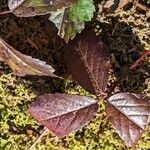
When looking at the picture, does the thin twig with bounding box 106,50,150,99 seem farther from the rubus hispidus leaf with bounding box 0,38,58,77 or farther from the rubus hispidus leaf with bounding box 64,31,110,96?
the rubus hispidus leaf with bounding box 0,38,58,77

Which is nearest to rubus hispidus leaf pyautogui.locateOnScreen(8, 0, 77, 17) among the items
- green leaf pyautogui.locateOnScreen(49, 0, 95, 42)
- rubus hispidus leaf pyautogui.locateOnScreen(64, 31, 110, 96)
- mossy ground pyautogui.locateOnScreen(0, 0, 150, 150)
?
green leaf pyautogui.locateOnScreen(49, 0, 95, 42)

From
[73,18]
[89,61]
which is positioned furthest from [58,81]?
[73,18]

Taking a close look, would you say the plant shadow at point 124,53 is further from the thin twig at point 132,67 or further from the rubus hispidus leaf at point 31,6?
the rubus hispidus leaf at point 31,6

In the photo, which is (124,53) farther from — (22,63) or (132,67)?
(22,63)

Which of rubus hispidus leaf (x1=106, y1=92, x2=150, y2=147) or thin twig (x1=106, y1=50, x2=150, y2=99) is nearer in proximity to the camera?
rubus hispidus leaf (x1=106, y1=92, x2=150, y2=147)

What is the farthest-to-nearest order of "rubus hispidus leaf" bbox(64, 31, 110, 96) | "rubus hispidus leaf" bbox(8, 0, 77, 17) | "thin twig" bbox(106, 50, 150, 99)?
"thin twig" bbox(106, 50, 150, 99) → "rubus hispidus leaf" bbox(64, 31, 110, 96) → "rubus hispidus leaf" bbox(8, 0, 77, 17)

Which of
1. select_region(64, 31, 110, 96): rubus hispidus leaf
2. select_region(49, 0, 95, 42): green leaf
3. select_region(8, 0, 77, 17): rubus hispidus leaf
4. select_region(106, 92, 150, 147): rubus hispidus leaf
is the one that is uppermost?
select_region(8, 0, 77, 17): rubus hispidus leaf

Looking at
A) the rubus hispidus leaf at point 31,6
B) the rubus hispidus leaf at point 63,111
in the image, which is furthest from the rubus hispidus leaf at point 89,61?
the rubus hispidus leaf at point 31,6
